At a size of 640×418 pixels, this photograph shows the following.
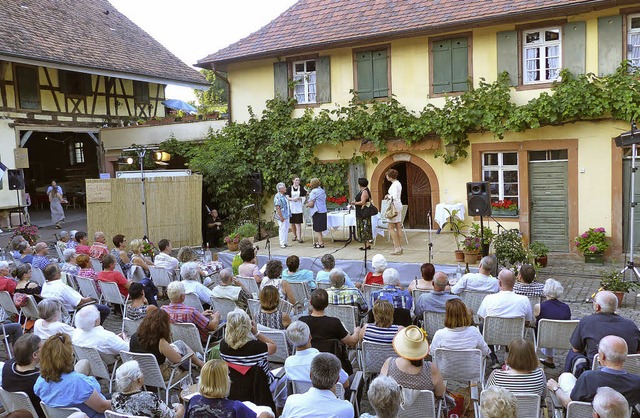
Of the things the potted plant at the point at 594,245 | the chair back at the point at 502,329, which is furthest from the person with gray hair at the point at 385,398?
the potted plant at the point at 594,245

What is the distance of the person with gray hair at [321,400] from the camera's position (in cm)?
378

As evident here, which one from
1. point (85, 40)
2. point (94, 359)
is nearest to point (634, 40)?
point (94, 359)

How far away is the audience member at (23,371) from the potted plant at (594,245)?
10478 mm

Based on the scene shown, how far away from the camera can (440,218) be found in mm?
13320

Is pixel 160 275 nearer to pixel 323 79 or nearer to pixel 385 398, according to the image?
pixel 385 398

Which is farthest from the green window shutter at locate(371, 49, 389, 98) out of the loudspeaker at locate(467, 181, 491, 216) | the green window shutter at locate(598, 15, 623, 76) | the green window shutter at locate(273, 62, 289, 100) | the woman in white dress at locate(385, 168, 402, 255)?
the loudspeaker at locate(467, 181, 491, 216)

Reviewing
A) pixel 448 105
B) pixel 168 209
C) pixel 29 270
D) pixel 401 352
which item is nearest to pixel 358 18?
pixel 448 105

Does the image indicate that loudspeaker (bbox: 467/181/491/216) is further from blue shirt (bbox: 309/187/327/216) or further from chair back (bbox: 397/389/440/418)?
chair back (bbox: 397/389/440/418)

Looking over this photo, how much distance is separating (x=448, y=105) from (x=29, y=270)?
9.24 meters

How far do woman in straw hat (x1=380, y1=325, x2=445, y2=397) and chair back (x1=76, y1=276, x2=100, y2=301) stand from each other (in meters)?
5.23

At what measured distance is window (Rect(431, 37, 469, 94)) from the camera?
43.8 feet

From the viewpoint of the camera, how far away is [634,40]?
456 inches

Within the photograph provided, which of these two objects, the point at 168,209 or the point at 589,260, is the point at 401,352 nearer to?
the point at 589,260

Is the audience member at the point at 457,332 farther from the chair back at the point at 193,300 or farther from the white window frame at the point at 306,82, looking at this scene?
the white window frame at the point at 306,82
